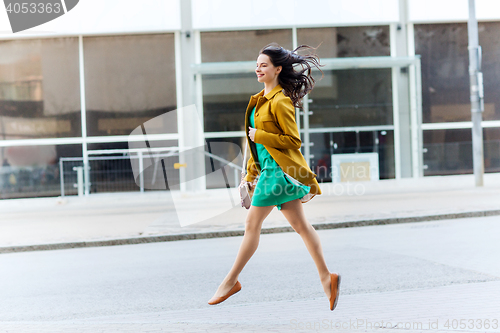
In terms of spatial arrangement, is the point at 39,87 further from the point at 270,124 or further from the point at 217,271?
the point at 270,124

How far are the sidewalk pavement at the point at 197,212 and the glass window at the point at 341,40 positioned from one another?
452 cm

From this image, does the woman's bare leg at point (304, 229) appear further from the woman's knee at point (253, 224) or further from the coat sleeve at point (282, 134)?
the coat sleeve at point (282, 134)

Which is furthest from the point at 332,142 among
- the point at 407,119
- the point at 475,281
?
the point at 475,281

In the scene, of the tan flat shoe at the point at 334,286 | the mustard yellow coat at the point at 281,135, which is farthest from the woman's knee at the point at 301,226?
the tan flat shoe at the point at 334,286

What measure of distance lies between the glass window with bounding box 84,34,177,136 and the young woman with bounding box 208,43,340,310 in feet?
50.6

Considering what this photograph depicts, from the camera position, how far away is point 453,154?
1911cm

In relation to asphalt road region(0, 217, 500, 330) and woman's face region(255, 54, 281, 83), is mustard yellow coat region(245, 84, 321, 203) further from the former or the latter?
asphalt road region(0, 217, 500, 330)

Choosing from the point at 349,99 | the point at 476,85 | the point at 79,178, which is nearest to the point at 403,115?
the point at 349,99

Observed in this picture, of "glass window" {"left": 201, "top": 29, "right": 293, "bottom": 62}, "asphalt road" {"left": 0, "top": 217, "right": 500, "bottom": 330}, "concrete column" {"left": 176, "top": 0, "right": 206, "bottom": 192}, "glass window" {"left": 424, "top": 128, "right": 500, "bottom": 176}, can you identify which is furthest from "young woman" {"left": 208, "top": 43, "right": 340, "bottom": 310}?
"glass window" {"left": 424, "top": 128, "right": 500, "bottom": 176}

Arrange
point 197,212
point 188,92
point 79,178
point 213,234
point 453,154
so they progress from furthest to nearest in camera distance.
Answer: point 188,92, point 453,154, point 79,178, point 197,212, point 213,234

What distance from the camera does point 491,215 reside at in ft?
36.0

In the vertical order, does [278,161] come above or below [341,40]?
below

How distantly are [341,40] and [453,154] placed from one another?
5.39m

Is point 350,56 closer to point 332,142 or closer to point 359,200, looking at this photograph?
point 332,142
